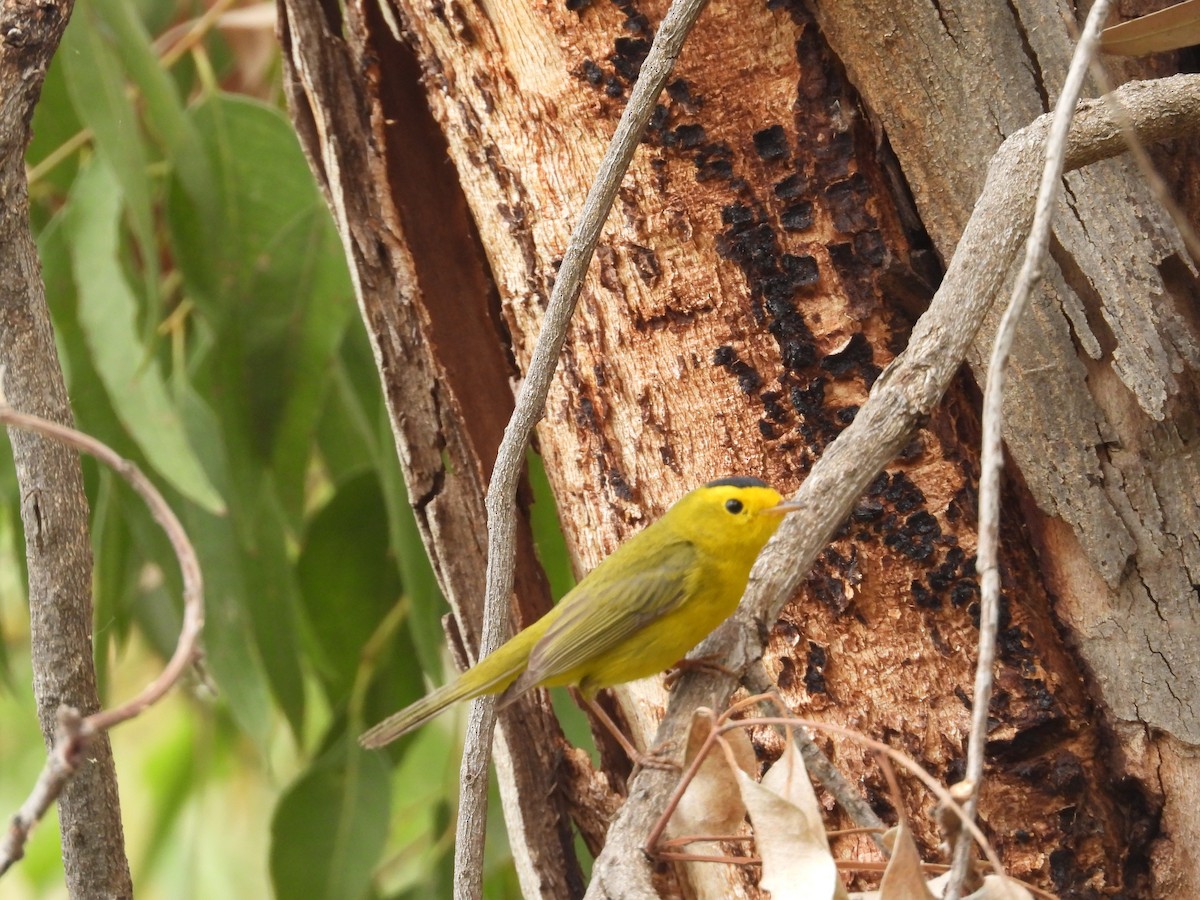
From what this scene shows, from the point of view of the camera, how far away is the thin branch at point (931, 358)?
5.32ft

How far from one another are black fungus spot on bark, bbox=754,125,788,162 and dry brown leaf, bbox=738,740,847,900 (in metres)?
1.08

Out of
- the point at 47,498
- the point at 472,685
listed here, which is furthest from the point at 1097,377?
the point at 47,498

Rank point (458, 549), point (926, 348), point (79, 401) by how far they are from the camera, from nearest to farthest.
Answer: point (926, 348) → point (458, 549) → point (79, 401)

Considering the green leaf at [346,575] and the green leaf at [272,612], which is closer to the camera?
the green leaf at [272,612]

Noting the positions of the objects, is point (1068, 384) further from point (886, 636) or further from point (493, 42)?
point (493, 42)

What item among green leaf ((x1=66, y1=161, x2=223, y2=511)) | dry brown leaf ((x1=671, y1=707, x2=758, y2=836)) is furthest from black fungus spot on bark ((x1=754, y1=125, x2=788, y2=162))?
green leaf ((x1=66, y1=161, x2=223, y2=511))

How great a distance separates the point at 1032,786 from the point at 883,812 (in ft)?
0.76

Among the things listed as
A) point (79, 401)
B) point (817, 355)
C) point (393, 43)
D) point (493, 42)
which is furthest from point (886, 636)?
point (79, 401)

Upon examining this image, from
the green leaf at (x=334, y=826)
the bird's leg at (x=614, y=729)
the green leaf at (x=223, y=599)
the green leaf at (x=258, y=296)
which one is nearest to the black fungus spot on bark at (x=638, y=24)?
the bird's leg at (x=614, y=729)

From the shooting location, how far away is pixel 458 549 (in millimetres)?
2553

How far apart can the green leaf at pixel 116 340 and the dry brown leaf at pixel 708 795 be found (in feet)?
4.76

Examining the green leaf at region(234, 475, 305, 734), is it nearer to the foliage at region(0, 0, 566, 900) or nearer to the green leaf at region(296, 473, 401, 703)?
the foliage at region(0, 0, 566, 900)

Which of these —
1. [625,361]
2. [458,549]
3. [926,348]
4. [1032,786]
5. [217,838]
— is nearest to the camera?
[926,348]

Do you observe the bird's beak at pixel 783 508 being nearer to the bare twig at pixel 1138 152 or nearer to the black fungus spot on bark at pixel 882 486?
the black fungus spot on bark at pixel 882 486
